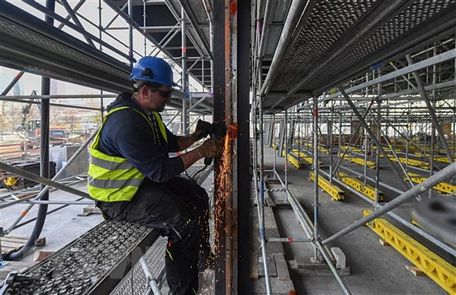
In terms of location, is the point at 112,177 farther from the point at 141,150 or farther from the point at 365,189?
the point at 365,189

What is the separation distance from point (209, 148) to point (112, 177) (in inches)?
23.8

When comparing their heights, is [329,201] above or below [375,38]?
below

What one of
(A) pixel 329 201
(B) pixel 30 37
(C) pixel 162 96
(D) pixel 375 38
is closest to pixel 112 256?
(C) pixel 162 96

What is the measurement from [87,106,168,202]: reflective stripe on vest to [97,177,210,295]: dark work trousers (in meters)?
0.07

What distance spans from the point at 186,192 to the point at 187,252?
440mm

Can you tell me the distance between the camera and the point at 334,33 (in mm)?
1530

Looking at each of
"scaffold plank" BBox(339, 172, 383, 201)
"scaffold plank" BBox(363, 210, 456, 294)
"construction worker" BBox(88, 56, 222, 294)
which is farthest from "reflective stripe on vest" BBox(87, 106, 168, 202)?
"scaffold plank" BBox(339, 172, 383, 201)

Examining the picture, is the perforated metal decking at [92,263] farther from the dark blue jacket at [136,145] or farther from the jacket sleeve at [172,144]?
the jacket sleeve at [172,144]

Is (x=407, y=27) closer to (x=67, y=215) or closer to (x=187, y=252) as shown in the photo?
(x=187, y=252)

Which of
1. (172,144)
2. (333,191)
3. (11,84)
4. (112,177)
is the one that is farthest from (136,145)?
(333,191)

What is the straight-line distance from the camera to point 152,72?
1.78m

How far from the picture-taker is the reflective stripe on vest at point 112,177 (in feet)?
5.60

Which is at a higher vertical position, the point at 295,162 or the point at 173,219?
the point at 173,219

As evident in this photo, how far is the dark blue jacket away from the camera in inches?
62.1
